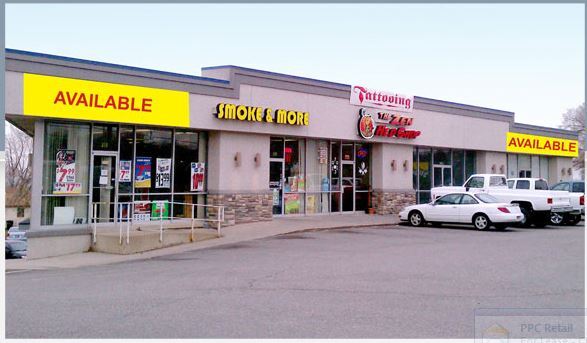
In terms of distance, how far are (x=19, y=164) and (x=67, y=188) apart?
59.9 metres

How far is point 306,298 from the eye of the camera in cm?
905

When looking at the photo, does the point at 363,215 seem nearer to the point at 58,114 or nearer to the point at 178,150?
the point at 178,150

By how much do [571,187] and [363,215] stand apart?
9208 mm

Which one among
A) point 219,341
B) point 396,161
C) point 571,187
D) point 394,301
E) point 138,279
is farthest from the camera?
point 396,161

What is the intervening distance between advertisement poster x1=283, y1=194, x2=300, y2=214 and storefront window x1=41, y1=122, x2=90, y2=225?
27.4 feet

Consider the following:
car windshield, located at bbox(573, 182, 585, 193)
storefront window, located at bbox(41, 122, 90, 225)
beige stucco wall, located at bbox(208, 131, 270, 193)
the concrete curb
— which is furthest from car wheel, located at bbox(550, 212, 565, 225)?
storefront window, located at bbox(41, 122, 90, 225)

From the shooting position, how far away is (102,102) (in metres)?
17.2

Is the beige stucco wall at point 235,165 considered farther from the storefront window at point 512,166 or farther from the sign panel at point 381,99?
the storefront window at point 512,166

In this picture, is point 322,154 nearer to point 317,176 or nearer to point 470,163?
point 317,176

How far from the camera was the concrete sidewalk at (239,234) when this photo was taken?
49.8 ft

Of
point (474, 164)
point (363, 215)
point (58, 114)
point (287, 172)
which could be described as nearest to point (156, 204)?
point (58, 114)

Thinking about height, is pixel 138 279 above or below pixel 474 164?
below

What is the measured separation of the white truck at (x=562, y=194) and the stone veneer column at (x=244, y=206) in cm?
1094

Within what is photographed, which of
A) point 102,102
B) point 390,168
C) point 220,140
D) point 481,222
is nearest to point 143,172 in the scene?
point 102,102
